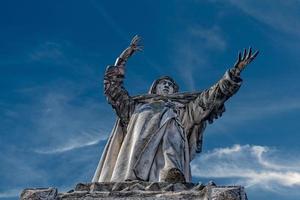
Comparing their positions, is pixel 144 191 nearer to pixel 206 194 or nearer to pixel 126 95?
pixel 206 194

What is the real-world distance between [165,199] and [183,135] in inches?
127

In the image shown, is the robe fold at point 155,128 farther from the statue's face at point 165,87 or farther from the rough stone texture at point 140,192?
the rough stone texture at point 140,192

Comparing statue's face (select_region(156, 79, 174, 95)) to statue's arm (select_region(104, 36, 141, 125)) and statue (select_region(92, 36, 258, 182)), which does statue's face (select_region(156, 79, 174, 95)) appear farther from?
statue's arm (select_region(104, 36, 141, 125))

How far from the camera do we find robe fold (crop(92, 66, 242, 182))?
1157 cm

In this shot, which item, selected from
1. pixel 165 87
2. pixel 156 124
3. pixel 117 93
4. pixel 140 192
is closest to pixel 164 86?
pixel 165 87

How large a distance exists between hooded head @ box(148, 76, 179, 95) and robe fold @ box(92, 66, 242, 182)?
0.37ft

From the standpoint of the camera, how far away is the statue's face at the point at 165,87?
46.2 ft

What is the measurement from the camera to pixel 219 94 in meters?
13.0

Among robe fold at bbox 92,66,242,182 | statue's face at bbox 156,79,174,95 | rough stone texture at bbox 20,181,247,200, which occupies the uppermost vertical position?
statue's face at bbox 156,79,174,95

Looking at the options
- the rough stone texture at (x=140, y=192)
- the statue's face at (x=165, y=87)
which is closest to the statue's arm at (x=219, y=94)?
the statue's face at (x=165, y=87)

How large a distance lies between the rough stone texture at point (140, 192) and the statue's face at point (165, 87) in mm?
4203

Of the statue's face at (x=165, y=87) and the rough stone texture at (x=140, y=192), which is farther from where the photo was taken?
the statue's face at (x=165, y=87)

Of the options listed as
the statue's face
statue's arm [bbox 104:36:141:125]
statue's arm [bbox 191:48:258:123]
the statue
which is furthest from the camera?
the statue's face

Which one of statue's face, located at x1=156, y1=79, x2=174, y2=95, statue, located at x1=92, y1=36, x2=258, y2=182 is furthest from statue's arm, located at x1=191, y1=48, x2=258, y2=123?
statue's face, located at x1=156, y1=79, x2=174, y2=95
